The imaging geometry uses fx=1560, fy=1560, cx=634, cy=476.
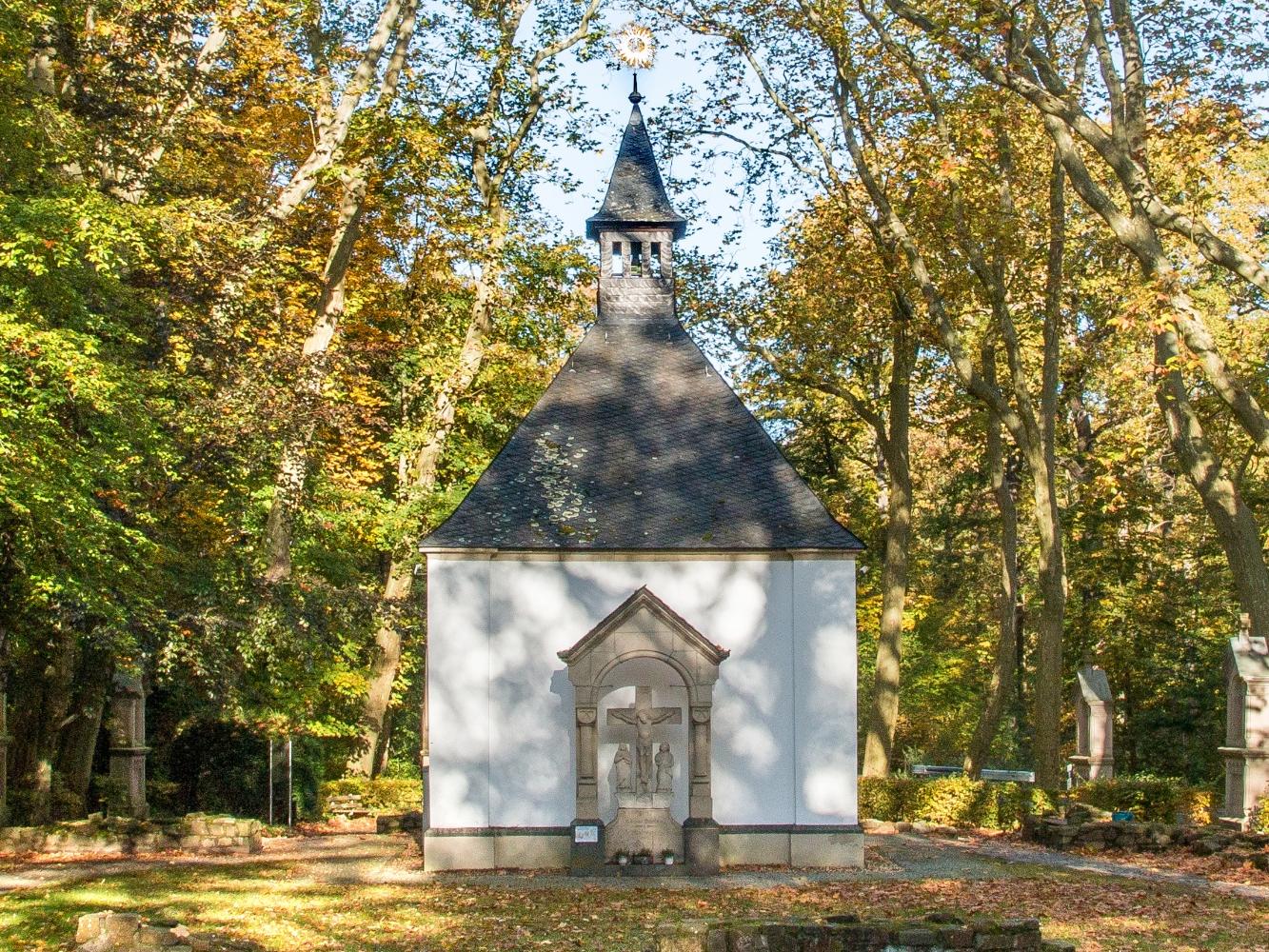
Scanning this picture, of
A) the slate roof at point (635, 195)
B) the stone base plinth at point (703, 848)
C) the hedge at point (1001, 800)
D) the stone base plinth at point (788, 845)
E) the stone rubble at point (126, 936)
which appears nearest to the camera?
the stone rubble at point (126, 936)

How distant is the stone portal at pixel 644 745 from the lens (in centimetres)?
1955

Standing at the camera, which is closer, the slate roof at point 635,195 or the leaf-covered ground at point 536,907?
the leaf-covered ground at point 536,907

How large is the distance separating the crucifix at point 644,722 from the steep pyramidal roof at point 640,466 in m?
2.05

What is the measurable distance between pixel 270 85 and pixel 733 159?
8541 mm

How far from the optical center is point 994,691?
31.0 meters

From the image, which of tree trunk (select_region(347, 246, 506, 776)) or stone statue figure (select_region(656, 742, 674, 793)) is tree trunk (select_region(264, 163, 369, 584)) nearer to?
tree trunk (select_region(347, 246, 506, 776))

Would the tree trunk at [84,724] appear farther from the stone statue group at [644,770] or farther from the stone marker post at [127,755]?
the stone statue group at [644,770]

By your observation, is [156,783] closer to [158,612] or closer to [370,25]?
[158,612]

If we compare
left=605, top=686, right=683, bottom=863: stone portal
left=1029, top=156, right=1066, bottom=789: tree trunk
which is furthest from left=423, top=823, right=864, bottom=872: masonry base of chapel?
left=1029, top=156, right=1066, bottom=789: tree trunk

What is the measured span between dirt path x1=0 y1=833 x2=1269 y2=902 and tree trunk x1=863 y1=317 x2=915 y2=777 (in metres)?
6.21

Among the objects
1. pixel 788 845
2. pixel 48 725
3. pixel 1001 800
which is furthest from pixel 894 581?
pixel 48 725

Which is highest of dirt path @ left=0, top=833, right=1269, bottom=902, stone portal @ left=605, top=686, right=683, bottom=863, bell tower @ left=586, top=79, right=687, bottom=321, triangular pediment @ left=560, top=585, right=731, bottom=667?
bell tower @ left=586, top=79, right=687, bottom=321

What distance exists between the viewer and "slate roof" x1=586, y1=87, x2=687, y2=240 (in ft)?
79.8

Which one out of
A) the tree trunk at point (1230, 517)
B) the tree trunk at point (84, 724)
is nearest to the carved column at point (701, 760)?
the tree trunk at point (1230, 517)
